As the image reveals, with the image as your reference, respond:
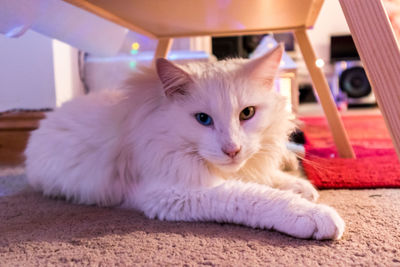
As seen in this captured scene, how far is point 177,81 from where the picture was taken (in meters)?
0.99

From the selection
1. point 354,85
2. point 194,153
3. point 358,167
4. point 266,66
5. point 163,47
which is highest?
point 354,85

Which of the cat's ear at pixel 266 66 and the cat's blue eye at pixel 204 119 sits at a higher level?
the cat's ear at pixel 266 66

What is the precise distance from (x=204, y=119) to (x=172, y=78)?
0.48ft

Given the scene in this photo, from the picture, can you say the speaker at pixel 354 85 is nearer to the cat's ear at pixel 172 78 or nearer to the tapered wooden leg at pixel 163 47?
the tapered wooden leg at pixel 163 47

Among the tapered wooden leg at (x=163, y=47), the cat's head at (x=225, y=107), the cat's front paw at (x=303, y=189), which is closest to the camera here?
the cat's head at (x=225, y=107)

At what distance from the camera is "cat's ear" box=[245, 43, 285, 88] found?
1004 millimetres

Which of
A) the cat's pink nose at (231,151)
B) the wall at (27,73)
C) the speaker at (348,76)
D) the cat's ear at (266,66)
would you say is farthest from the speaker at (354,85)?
the cat's pink nose at (231,151)

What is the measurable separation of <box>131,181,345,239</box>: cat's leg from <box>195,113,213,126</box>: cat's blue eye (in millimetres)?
172

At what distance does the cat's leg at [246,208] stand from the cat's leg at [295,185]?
0.70 ft

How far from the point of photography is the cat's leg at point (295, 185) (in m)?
1.11

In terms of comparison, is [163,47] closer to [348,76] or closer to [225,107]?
[225,107]

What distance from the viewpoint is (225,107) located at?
0.93 meters

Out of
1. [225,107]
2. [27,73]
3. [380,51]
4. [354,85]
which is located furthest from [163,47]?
[354,85]

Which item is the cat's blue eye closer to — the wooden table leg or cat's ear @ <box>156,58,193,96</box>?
cat's ear @ <box>156,58,193,96</box>
